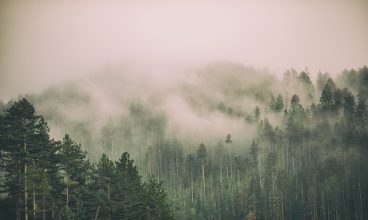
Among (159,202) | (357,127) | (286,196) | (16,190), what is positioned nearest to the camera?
(16,190)

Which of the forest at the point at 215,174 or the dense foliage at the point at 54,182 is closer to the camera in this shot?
the dense foliage at the point at 54,182

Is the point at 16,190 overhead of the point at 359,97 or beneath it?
beneath

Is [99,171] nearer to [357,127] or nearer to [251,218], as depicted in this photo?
[251,218]

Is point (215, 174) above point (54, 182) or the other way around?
above

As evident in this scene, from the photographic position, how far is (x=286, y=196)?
12150cm

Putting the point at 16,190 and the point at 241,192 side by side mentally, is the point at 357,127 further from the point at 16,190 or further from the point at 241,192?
the point at 16,190

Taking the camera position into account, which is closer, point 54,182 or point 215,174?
point 54,182

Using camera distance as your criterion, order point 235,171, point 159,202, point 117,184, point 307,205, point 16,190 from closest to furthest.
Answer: point 16,190 → point 117,184 → point 159,202 → point 307,205 → point 235,171

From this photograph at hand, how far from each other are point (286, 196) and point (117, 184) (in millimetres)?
84863

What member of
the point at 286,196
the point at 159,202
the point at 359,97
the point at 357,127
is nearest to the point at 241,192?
the point at 286,196

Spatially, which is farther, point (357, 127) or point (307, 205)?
point (357, 127)

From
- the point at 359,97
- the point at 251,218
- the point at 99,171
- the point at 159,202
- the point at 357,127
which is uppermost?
the point at 359,97

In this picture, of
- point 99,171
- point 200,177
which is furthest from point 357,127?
point 99,171

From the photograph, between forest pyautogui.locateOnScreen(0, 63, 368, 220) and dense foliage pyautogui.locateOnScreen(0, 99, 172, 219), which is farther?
forest pyautogui.locateOnScreen(0, 63, 368, 220)
